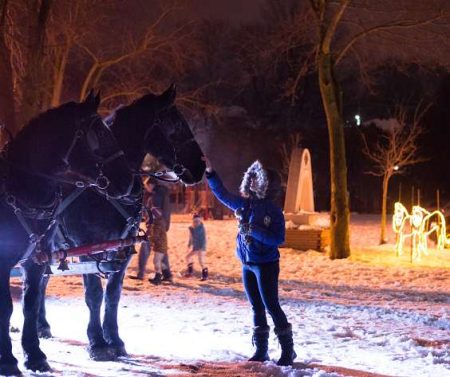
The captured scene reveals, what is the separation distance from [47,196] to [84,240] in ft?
3.71

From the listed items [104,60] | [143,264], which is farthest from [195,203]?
[143,264]

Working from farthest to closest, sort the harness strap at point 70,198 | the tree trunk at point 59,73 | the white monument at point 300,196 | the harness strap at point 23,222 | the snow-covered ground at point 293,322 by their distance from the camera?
the white monument at point 300,196
the tree trunk at point 59,73
the snow-covered ground at point 293,322
the harness strap at point 70,198
the harness strap at point 23,222

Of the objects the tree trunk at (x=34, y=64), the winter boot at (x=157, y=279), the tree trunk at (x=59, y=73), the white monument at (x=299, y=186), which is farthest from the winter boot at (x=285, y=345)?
the white monument at (x=299, y=186)

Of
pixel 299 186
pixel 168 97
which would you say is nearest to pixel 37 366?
pixel 168 97

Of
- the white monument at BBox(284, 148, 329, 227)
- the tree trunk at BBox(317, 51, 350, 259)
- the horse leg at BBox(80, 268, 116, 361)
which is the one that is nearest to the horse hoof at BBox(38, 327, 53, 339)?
the horse leg at BBox(80, 268, 116, 361)

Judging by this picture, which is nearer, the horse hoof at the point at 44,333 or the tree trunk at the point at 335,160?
the horse hoof at the point at 44,333

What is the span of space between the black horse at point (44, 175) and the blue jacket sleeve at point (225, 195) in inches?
47.1

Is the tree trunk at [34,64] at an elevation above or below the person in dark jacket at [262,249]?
above

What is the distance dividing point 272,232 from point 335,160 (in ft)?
39.5

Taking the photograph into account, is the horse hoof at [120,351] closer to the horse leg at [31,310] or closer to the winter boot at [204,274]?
the horse leg at [31,310]

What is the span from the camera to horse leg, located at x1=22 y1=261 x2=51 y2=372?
6000 mm

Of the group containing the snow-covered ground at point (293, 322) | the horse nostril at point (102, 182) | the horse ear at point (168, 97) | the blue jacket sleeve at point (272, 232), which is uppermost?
the horse ear at point (168, 97)

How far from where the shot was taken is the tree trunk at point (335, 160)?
1797 centimetres

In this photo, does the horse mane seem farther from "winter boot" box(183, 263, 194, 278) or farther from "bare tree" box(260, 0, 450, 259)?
"bare tree" box(260, 0, 450, 259)
